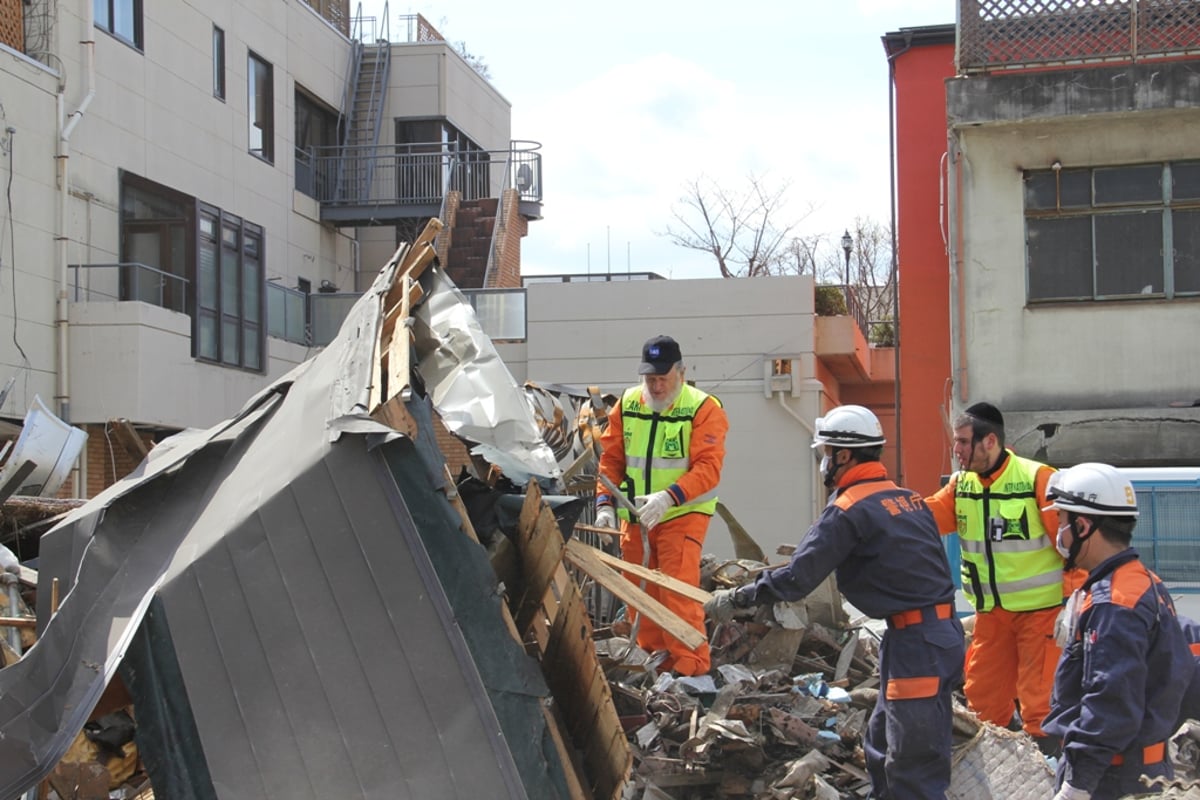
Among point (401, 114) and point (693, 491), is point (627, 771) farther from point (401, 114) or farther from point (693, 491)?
point (401, 114)

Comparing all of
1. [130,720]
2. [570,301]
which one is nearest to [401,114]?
[570,301]

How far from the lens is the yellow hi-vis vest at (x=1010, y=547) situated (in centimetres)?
672

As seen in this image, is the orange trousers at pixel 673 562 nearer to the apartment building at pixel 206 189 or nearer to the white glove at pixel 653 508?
the white glove at pixel 653 508

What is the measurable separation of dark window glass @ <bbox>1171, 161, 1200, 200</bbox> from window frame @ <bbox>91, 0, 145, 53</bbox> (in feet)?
41.1

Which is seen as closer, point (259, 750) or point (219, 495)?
point (259, 750)

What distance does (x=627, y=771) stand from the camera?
5117 mm

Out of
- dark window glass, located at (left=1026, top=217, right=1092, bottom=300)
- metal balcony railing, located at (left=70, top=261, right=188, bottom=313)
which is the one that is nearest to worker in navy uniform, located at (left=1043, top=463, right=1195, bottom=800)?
dark window glass, located at (left=1026, top=217, right=1092, bottom=300)

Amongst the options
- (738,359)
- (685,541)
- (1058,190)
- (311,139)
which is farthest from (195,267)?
(685,541)

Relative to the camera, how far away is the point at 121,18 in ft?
56.4

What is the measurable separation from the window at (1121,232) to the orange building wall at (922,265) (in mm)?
3797

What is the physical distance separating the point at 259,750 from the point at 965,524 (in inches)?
155

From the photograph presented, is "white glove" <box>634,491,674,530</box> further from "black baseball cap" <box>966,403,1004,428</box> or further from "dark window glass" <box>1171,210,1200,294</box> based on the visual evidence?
"dark window glass" <box>1171,210,1200,294</box>

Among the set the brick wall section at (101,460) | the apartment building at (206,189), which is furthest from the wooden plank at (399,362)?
the brick wall section at (101,460)

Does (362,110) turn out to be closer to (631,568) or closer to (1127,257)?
(1127,257)
